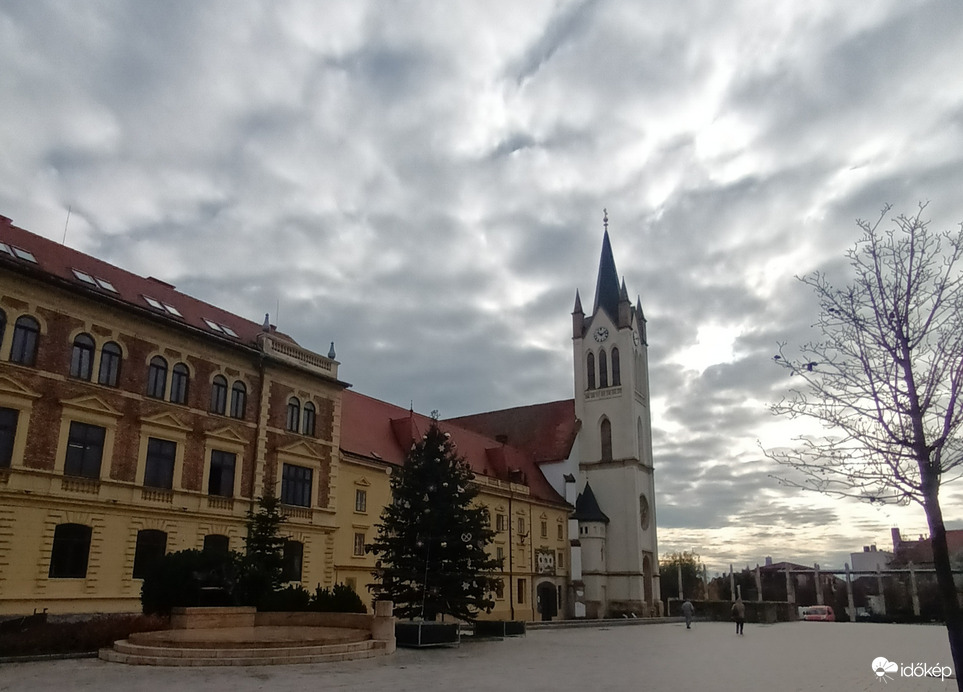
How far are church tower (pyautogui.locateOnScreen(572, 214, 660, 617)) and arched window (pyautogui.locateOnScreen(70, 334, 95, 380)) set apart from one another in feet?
140

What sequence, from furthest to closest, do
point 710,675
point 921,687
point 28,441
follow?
1. point 28,441
2. point 710,675
3. point 921,687

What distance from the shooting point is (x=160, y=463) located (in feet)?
88.4

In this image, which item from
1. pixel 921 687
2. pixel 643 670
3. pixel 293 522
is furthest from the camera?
pixel 293 522

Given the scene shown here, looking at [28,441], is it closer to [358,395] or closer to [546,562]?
[358,395]

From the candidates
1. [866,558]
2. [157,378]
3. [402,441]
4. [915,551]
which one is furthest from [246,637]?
[866,558]

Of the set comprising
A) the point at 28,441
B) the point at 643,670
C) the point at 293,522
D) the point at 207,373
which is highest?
the point at 207,373

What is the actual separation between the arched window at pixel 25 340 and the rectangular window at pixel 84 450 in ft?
8.19

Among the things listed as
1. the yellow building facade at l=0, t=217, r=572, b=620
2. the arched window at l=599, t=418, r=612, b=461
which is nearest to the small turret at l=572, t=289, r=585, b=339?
the arched window at l=599, t=418, r=612, b=461

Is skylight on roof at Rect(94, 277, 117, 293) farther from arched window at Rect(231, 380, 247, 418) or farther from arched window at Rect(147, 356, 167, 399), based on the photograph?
arched window at Rect(231, 380, 247, 418)

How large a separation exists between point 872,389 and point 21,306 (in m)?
24.1

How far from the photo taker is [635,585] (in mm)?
58281

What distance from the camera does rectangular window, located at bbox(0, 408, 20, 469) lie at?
73.4ft

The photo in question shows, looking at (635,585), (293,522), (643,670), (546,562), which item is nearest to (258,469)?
(293,522)

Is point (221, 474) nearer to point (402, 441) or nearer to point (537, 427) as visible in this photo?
point (402, 441)
